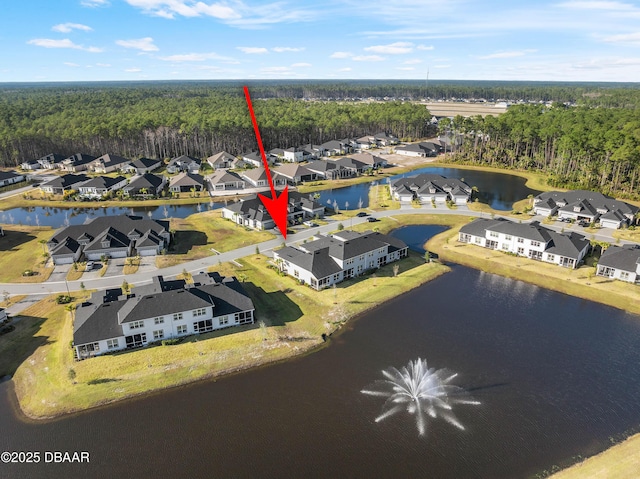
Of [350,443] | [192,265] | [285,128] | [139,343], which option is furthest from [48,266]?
[285,128]

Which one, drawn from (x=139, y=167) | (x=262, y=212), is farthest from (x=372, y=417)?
(x=139, y=167)

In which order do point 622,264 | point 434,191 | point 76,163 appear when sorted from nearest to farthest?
1. point 622,264
2. point 434,191
3. point 76,163

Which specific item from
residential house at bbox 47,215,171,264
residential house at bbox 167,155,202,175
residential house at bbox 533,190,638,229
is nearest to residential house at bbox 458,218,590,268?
residential house at bbox 533,190,638,229

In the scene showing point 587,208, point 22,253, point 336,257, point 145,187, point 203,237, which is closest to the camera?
point 336,257

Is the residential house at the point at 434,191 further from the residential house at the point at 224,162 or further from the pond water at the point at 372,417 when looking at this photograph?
the residential house at the point at 224,162

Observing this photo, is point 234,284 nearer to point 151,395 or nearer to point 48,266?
point 151,395

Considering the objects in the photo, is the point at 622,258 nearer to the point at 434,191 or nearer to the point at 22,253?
the point at 434,191
